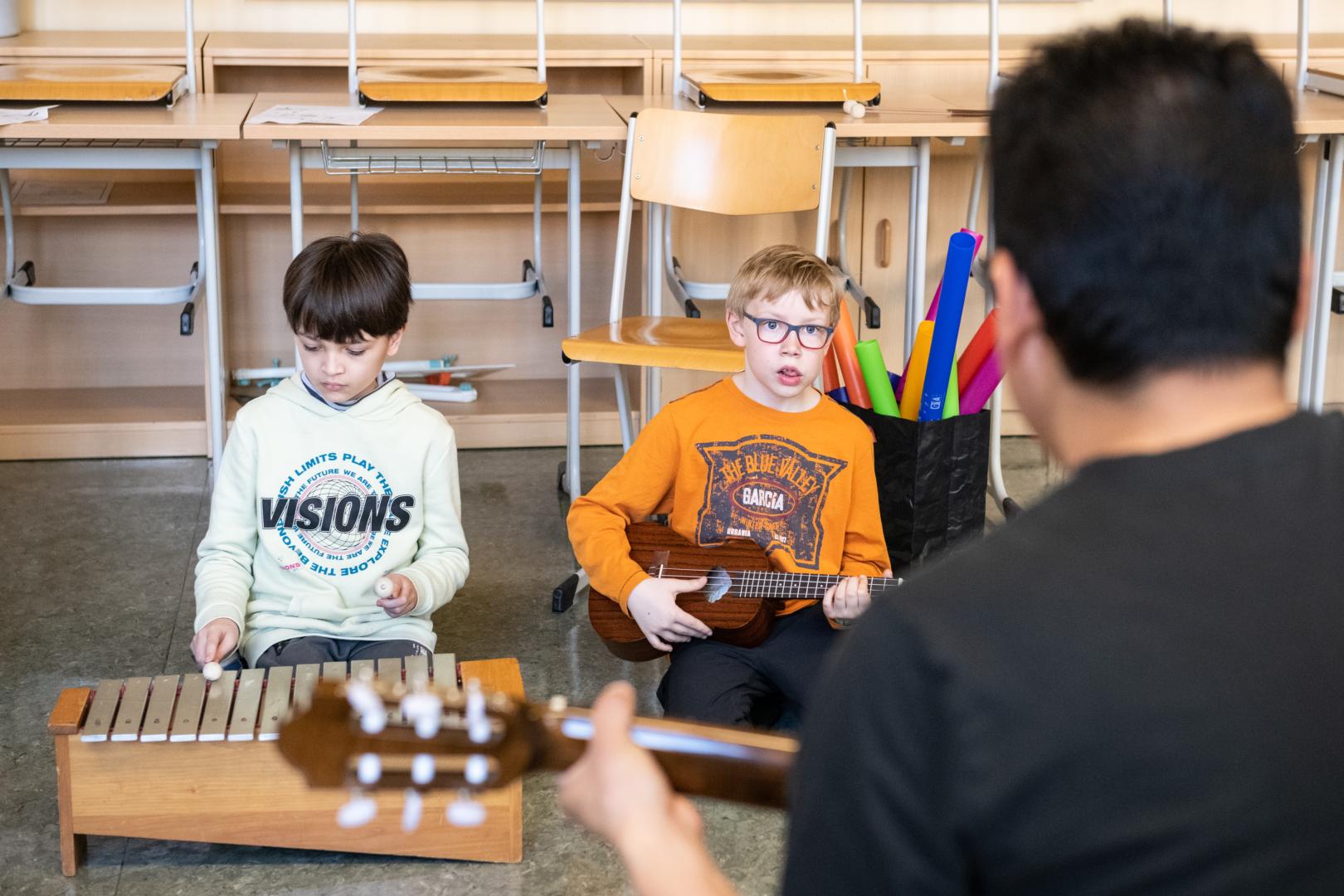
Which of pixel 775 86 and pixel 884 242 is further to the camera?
pixel 884 242

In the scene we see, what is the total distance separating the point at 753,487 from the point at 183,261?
2206 mm

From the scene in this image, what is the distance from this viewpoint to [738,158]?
2.72 metres

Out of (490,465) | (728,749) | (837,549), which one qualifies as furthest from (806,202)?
(728,749)

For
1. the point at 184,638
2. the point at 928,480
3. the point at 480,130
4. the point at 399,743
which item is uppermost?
the point at 480,130

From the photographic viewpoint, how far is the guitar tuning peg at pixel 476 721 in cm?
73

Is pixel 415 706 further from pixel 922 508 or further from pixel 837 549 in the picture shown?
pixel 922 508

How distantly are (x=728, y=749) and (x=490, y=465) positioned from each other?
8.84 ft

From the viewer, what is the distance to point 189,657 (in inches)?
93.4

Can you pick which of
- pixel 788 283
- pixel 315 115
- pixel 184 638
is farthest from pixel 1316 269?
pixel 184 638

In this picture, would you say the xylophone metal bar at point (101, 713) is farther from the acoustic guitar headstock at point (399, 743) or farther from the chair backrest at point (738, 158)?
the chair backrest at point (738, 158)

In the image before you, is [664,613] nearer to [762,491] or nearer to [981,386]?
[762,491]

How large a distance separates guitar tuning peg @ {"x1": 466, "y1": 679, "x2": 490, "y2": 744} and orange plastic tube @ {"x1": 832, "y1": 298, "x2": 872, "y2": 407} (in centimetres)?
172

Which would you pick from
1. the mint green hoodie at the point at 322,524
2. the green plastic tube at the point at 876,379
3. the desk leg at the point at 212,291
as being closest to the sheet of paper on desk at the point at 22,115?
the desk leg at the point at 212,291

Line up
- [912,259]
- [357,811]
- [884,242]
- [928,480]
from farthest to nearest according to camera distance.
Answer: [884,242], [912,259], [928,480], [357,811]
